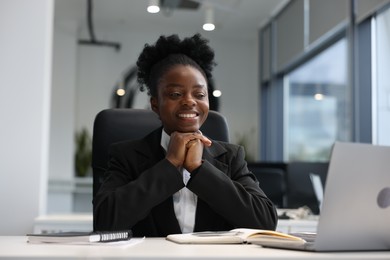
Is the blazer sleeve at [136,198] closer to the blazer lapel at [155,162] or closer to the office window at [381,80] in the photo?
the blazer lapel at [155,162]

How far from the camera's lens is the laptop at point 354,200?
1.06m

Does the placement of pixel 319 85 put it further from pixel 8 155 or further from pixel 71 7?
pixel 8 155

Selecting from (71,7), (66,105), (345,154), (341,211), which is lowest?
(341,211)

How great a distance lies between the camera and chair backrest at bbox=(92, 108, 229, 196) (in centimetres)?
209

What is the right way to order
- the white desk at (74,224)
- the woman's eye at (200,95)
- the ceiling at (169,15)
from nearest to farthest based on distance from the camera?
the woman's eye at (200,95) → the white desk at (74,224) → the ceiling at (169,15)

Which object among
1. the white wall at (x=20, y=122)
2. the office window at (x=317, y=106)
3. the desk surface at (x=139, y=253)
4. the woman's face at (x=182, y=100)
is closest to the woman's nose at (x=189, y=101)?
the woman's face at (x=182, y=100)

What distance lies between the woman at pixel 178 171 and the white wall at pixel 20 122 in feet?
3.14

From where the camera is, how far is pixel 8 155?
9.36 ft

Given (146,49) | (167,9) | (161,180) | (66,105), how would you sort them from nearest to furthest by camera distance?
(161,180) < (146,49) < (167,9) < (66,105)

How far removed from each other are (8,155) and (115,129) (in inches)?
37.6

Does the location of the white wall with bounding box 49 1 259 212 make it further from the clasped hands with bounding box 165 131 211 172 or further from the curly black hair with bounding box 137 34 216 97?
the clasped hands with bounding box 165 131 211 172

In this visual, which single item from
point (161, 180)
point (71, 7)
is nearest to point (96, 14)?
point (71, 7)

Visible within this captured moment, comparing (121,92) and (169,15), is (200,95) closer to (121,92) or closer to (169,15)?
(169,15)

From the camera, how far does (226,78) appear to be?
859 cm
